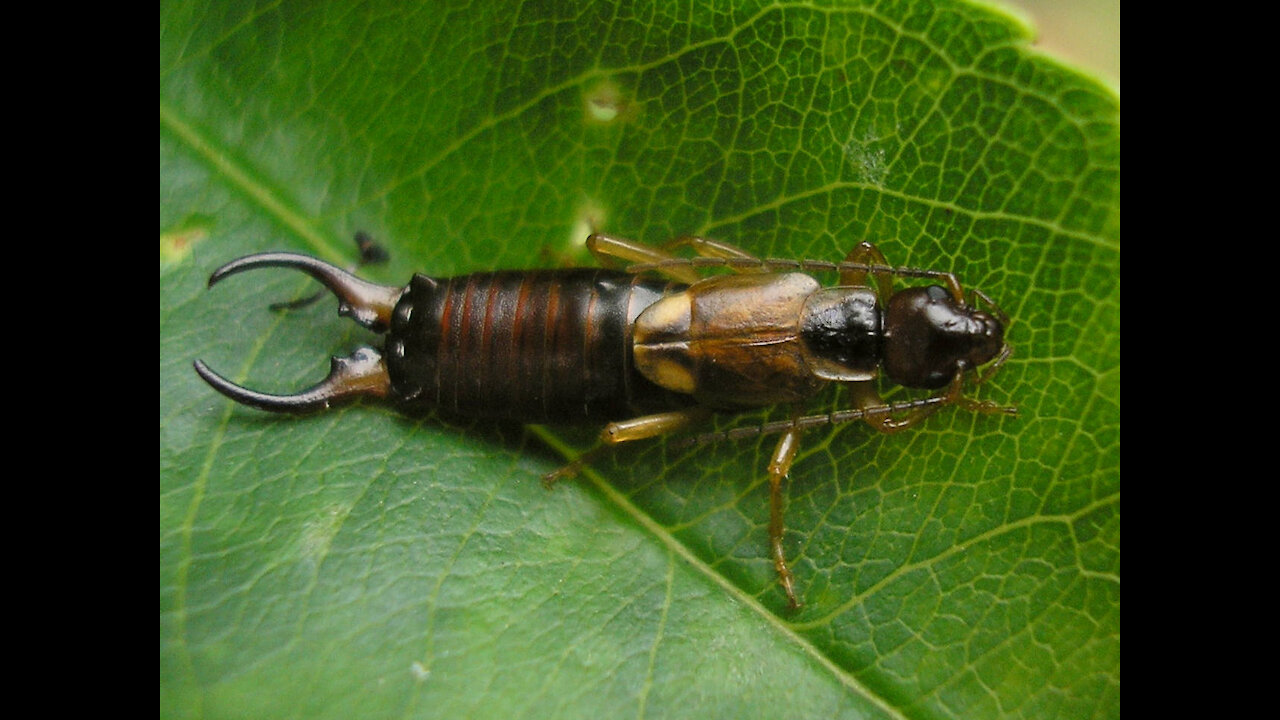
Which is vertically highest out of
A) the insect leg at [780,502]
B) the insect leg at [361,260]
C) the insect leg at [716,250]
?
the insect leg at [716,250]

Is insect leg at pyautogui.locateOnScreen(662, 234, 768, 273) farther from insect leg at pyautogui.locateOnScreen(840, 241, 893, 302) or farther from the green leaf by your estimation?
insect leg at pyautogui.locateOnScreen(840, 241, 893, 302)

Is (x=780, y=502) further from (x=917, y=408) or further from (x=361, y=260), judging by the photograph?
(x=361, y=260)

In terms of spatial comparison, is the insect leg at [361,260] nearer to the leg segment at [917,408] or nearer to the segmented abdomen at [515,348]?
the segmented abdomen at [515,348]

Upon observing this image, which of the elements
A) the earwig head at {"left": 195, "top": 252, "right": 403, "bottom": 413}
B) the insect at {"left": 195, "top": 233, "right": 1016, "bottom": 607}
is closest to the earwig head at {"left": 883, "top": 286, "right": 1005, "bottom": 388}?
the insect at {"left": 195, "top": 233, "right": 1016, "bottom": 607}

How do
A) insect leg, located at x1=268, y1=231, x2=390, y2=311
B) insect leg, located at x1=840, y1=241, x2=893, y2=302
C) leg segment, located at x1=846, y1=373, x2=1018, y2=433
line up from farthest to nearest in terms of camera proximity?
1. insect leg, located at x1=268, y1=231, x2=390, y2=311
2. insect leg, located at x1=840, y1=241, x2=893, y2=302
3. leg segment, located at x1=846, y1=373, x2=1018, y2=433

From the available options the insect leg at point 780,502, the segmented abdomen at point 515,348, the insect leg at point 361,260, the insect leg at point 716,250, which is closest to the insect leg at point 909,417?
the insect leg at point 780,502

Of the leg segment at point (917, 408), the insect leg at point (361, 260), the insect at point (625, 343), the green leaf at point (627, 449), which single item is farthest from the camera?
the insect leg at point (361, 260)

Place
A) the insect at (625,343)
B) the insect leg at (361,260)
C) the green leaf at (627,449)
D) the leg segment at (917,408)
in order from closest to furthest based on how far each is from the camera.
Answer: the green leaf at (627,449) → the leg segment at (917,408) → the insect at (625,343) → the insect leg at (361,260)

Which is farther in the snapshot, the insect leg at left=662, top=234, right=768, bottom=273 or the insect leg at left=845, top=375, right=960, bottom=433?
the insect leg at left=662, top=234, right=768, bottom=273
